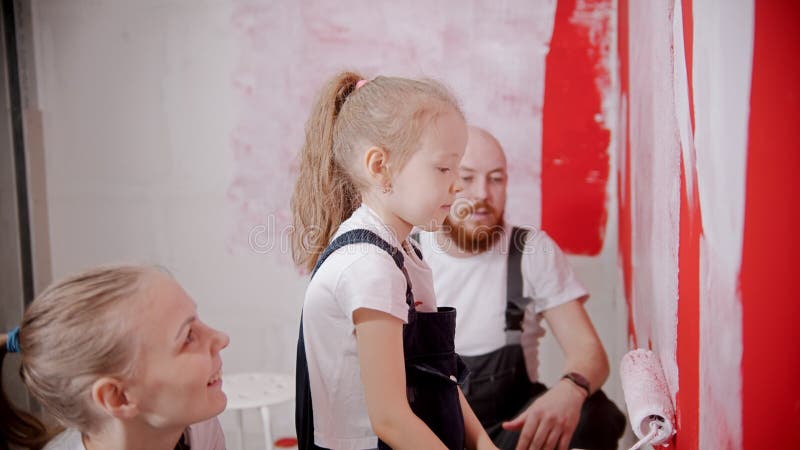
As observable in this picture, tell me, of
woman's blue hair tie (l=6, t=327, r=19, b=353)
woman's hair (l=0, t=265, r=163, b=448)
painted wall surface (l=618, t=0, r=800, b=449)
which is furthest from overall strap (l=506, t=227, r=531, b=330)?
woman's blue hair tie (l=6, t=327, r=19, b=353)

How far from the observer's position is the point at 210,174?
7.75ft

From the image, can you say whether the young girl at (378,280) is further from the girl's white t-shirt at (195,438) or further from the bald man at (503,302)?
the bald man at (503,302)

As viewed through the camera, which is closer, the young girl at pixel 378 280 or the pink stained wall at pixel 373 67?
the young girl at pixel 378 280

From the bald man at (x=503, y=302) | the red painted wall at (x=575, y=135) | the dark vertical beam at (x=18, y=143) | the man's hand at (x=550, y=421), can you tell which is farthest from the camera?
the dark vertical beam at (x=18, y=143)

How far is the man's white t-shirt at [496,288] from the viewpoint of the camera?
1.95 meters

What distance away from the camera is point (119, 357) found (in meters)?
1.06

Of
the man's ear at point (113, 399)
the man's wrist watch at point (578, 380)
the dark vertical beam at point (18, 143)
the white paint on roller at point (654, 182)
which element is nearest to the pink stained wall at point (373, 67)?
the white paint on roller at point (654, 182)

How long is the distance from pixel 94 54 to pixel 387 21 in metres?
1.00

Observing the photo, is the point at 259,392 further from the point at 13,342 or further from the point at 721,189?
the point at 721,189

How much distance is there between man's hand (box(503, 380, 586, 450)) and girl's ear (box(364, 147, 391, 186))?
0.80m

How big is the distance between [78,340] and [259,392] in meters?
0.97

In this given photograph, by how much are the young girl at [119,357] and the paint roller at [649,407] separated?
680mm

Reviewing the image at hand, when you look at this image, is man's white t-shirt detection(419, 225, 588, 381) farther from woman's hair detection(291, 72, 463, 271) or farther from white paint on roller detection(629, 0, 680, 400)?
woman's hair detection(291, 72, 463, 271)

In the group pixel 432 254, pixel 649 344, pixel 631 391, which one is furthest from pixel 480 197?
pixel 631 391
